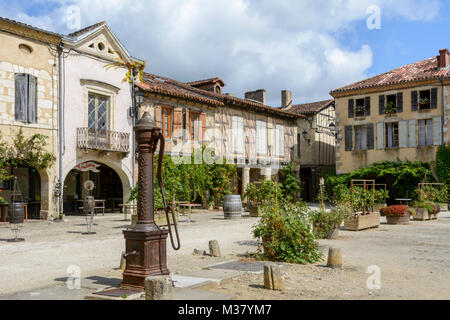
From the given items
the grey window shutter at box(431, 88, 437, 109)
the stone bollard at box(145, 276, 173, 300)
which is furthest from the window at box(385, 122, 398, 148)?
the stone bollard at box(145, 276, 173, 300)

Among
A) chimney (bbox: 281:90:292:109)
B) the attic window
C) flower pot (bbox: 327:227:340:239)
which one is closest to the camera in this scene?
flower pot (bbox: 327:227:340:239)

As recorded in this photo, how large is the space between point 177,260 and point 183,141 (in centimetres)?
1519

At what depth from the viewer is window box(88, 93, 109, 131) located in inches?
791

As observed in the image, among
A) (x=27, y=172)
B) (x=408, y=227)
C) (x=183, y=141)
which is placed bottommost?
(x=408, y=227)

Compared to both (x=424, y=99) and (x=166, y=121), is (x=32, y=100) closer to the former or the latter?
(x=166, y=121)

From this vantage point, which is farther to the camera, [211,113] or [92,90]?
[211,113]

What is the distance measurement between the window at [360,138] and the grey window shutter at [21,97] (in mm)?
19625

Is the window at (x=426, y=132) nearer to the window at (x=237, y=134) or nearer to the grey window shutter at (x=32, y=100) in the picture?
the window at (x=237, y=134)

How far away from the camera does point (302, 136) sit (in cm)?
3288

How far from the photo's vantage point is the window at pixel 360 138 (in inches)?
1161

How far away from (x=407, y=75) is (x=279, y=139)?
8.43 m

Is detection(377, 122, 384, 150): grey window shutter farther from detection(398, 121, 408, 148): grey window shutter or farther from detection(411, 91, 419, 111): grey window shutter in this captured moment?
detection(411, 91, 419, 111): grey window shutter
